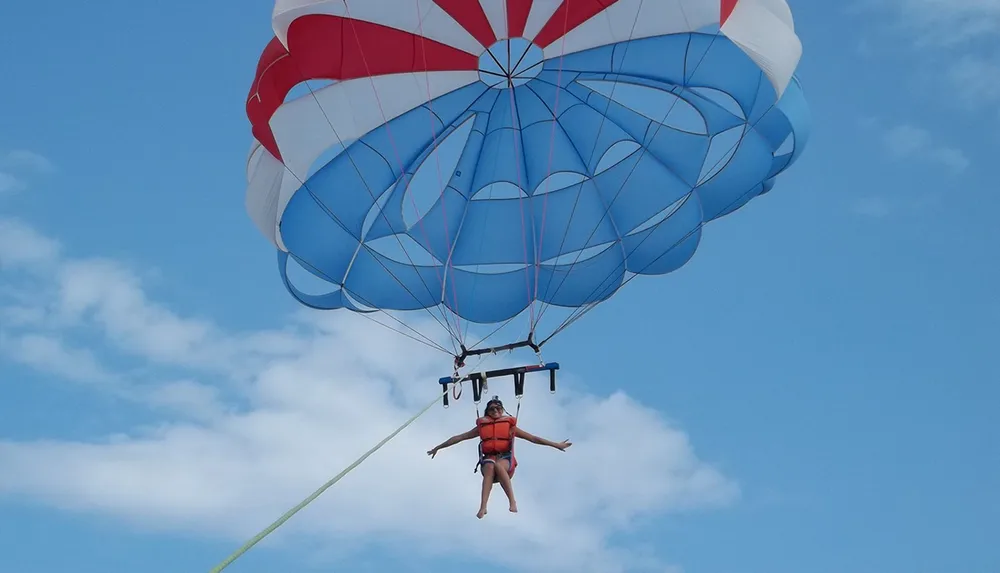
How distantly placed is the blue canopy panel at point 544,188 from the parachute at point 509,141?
0.01 meters

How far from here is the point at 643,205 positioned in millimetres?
11922

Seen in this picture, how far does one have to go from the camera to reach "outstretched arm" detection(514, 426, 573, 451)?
1024cm

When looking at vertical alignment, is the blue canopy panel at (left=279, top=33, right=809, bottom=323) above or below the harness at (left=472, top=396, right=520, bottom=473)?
above

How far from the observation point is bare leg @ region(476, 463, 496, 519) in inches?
394

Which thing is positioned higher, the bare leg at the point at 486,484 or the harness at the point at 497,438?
the harness at the point at 497,438

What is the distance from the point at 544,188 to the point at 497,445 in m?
3.07

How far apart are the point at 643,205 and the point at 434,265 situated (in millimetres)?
2132

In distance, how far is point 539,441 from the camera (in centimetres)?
1038

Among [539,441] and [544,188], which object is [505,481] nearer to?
[539,441]

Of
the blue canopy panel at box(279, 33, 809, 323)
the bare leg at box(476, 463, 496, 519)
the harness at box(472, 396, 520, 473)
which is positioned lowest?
the bare leg at box(476, 463, 496, 519)

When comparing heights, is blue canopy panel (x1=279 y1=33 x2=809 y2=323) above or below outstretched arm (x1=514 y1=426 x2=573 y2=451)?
above

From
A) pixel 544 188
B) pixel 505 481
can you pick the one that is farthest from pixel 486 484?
pixel 544 188

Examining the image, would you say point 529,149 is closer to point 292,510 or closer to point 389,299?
point 389,299

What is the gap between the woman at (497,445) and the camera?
10164 mm
